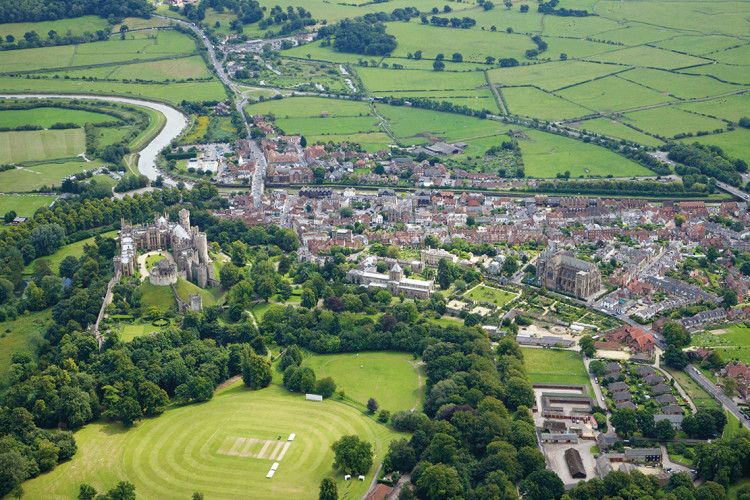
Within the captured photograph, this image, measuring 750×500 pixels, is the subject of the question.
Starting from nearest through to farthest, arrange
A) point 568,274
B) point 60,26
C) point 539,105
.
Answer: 1. point 568,274
2. point 539,105
3. point 60,26

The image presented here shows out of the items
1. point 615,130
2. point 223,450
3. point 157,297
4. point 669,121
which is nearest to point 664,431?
point 223,450

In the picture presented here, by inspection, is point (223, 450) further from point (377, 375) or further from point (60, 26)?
point (60, 26)

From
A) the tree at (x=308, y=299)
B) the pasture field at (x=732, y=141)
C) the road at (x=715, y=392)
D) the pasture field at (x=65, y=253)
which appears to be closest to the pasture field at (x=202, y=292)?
the tree at (x=308, y=299)

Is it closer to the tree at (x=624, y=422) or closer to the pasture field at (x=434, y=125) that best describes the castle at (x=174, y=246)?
the tree at (x=624, y=422)

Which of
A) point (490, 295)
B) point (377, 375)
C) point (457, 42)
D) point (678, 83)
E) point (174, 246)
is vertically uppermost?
point (457, 42)

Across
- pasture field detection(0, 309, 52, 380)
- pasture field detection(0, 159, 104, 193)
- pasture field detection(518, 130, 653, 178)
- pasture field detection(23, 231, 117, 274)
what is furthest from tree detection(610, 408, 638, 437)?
pasture field detection(0, 159, 104, 193)

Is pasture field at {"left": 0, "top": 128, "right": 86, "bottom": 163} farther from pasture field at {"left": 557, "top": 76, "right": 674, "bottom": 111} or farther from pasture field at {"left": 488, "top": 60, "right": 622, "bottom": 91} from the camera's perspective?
pasture field at {"left": 557, "top": 76, "right": 674, "bottom": 111}

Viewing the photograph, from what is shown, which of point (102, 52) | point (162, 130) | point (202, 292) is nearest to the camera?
point (202, 292)
